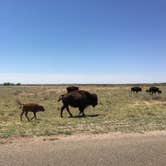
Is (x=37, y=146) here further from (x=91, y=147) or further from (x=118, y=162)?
(x=118, y=162)

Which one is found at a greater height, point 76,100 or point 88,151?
point 76,100

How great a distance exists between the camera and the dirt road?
7.46 m

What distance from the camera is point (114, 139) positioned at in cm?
1048

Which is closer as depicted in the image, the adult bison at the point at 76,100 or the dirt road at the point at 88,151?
the dirt road at the point at 88,151

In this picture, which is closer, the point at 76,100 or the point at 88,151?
the point at 88,151

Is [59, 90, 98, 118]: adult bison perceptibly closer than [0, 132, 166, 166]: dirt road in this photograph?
No

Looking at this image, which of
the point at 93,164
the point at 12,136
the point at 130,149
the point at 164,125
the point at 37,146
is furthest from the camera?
the point at 164,125

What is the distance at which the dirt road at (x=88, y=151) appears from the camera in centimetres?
746

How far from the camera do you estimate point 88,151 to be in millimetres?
8539

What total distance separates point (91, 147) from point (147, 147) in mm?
1614

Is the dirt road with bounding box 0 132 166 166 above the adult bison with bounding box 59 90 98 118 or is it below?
below

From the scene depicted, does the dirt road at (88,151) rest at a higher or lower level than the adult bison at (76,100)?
lower

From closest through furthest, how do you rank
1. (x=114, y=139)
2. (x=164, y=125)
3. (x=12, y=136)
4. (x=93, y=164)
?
(x=93, y=164) < (x=114, y=139) < (x=12, y=136) < (x=164, y=125)

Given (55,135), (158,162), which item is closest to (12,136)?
(55,135)
